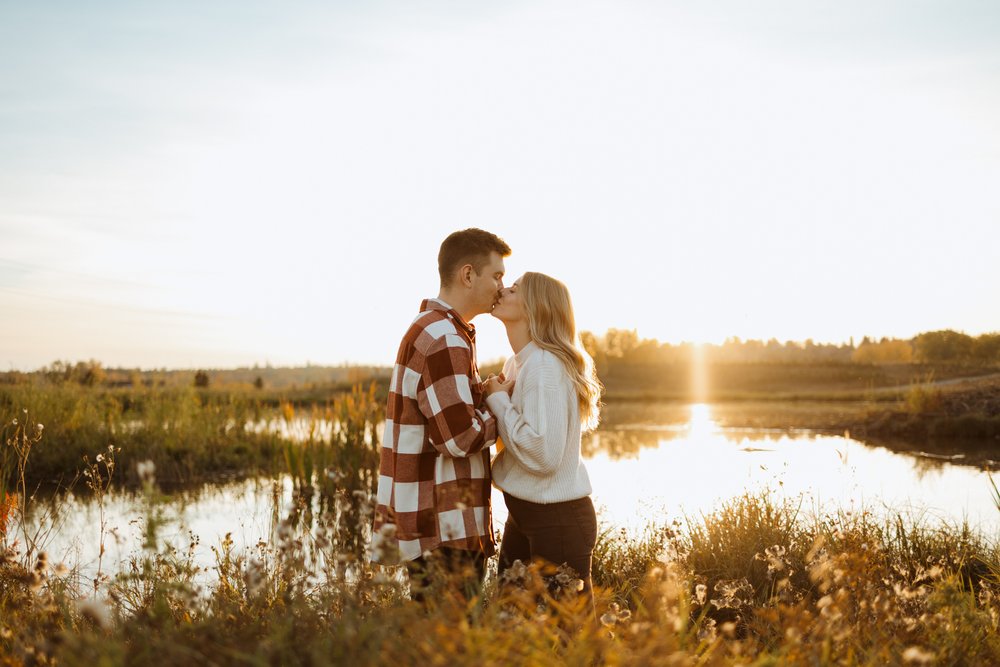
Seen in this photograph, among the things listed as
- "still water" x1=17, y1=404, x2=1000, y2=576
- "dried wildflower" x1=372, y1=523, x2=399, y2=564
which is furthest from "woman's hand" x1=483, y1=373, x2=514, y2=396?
"still water" x1=17, y1=404, x2=1000, y2=576

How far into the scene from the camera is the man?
10.7 feet

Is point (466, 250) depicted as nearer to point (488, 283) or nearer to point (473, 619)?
point (488, 283)

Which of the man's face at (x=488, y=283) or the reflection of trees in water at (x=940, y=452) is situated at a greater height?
the man's face at (x=488, y=283)

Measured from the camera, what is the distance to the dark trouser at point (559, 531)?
347cm

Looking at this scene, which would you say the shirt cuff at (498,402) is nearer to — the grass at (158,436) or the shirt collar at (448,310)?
the shirt collar at (448,310)

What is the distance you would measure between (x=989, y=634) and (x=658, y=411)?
21441 mm

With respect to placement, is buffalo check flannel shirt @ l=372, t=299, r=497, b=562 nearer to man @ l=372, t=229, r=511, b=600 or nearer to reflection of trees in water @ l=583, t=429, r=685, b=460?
man @ l=372, t=229, r=511, b=600

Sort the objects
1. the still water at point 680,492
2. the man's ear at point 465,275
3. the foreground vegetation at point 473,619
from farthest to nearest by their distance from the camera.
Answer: the still water at point 680,492 → the man's ear at point 465,275 → the foreground vegetation at point 473,619

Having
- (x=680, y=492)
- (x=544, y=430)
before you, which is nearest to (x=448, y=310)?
(x=544, y=430)

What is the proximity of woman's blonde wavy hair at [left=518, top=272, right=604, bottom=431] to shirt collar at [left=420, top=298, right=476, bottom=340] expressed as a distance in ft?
0.93

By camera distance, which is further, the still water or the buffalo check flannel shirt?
the still water

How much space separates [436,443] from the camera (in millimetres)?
3287


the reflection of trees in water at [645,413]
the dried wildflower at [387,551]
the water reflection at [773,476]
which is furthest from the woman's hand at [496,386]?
the reflection of trees in water at [645,413]

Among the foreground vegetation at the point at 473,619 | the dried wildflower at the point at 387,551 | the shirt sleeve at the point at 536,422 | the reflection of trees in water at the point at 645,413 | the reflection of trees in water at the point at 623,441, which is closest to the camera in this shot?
the foreground vegetation at the point at 473,619
